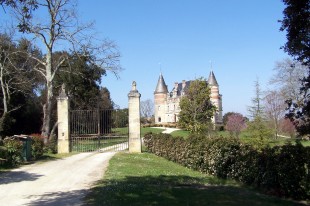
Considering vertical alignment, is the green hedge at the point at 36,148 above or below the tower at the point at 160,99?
below

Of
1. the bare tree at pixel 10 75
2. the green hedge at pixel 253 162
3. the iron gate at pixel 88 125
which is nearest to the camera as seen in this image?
the green hedge at pixel 253 162

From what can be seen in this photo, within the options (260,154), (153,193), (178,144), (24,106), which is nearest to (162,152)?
(178,144)

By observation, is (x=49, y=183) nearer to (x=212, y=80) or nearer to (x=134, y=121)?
(x=134, y=121)

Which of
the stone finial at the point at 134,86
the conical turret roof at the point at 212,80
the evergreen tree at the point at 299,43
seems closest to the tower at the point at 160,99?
the conical turret roof at the point at 212,80

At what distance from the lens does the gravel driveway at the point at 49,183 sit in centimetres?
952

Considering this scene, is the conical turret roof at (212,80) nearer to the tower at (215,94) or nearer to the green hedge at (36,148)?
the tower at (215,94)

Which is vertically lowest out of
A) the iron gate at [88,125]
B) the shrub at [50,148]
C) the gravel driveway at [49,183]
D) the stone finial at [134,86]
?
the gravel driveway at [49,183]

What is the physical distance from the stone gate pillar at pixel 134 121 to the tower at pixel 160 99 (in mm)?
79930

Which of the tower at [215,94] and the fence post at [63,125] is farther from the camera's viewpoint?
the tower at [215,94]

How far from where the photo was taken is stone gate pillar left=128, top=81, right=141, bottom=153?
23.7 metres

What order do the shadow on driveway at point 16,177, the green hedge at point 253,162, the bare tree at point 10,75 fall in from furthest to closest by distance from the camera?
the bare tree at point 10,75 < the shadow on driveway at point 16,177 < the green hedge at point 253,162

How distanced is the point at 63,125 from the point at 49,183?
12.0 meters

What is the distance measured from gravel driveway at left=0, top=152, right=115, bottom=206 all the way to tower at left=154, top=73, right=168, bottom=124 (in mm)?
86917

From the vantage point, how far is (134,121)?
77.8 ft
